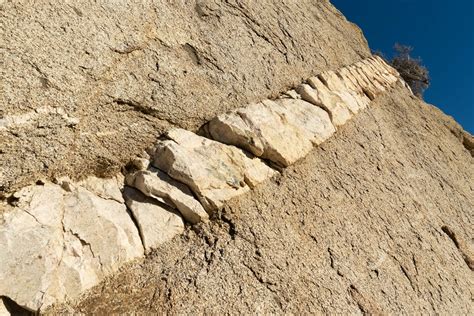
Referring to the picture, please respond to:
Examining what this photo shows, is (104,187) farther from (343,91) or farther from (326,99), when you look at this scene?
(343,91)

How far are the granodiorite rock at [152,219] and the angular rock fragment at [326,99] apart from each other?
107 inches

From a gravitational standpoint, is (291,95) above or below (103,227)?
above

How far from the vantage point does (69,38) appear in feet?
10.7

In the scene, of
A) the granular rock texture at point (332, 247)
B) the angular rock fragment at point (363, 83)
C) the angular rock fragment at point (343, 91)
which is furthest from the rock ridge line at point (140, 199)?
the angular rock fragment at point (363, 83)

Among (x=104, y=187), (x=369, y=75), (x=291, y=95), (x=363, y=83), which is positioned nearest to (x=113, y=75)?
(x=104, y=187)

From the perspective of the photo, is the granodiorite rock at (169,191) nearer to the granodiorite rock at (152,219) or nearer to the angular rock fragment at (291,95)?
the granodiorite rock at (152,219)

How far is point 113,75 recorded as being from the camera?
347 cm

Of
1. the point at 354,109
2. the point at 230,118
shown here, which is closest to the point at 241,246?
the point at 230,118

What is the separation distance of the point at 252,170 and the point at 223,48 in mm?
1707

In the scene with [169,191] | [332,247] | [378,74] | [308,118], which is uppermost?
[378,74]

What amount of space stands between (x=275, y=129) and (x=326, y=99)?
1423 millimetres

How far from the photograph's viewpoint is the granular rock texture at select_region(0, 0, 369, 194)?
286 cm

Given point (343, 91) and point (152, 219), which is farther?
point (343, 91)

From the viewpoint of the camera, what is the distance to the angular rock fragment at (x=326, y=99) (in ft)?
16.9
